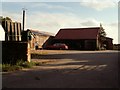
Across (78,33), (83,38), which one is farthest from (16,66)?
(78,33)

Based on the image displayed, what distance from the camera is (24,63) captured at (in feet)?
58.9

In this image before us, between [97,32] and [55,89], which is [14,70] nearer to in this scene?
[55,89]

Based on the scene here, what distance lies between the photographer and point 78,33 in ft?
214

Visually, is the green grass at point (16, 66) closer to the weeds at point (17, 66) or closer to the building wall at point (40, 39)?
the weeds at point (17, 66)

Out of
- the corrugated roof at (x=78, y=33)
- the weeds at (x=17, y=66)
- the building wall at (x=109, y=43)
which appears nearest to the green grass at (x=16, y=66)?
the weeds at (x=17, y=66)

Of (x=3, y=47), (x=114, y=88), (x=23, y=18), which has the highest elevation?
(x=23, y=18)

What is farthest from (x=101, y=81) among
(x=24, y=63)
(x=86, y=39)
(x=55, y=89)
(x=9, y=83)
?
(x=86, y=39)

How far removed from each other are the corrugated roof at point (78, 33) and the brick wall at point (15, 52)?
42.4 m

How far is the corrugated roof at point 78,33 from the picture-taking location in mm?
62213

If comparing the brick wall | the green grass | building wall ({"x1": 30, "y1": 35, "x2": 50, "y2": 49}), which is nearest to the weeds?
the green grass

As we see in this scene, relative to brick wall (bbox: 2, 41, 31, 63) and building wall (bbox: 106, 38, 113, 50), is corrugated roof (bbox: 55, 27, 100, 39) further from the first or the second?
brick wall (bbox: 2, 41, 31, 63)

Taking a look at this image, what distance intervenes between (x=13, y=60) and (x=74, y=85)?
863 cm

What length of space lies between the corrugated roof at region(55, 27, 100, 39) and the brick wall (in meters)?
42.4

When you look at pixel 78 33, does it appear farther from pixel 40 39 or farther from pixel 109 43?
pixel 40 39
